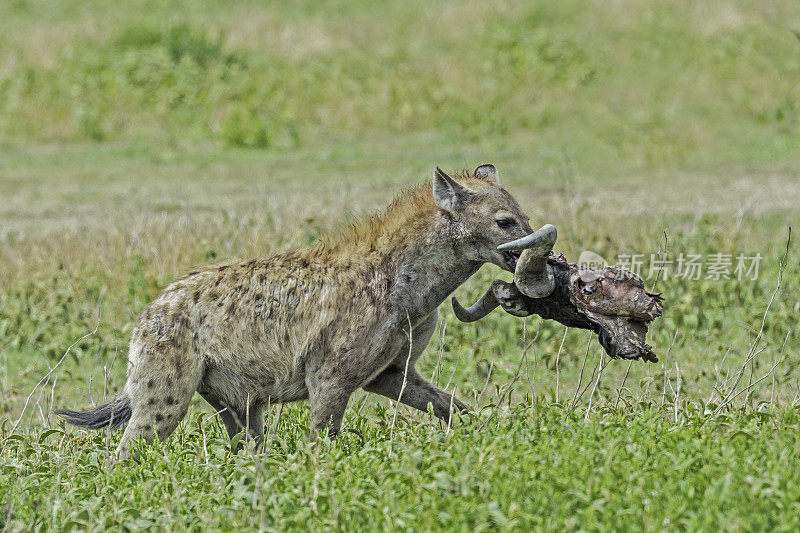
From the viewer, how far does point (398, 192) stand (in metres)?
10.2

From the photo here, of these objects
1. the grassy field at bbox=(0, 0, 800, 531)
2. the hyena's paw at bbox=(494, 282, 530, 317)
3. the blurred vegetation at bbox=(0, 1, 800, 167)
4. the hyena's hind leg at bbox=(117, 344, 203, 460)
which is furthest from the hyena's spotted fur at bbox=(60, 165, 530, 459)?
the blurred vegetation at bbox=(0, 1, 800, 167)

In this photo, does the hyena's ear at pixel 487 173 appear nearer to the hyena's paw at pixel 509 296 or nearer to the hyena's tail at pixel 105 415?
the hyena's paw at pixel 509 296

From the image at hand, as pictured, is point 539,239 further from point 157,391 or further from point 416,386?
point 157,391

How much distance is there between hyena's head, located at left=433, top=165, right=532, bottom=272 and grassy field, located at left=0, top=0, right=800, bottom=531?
2.31 feet

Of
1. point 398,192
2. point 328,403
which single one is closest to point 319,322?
point 328,403

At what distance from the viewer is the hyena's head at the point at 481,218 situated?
256 inches

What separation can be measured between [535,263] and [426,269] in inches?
26.4

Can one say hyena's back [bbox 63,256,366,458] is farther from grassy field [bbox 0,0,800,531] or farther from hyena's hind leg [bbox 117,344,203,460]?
grassy field [bbox 0,0,800,531]

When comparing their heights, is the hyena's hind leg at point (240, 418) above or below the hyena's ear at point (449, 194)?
below

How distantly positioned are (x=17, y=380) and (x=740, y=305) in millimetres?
6276

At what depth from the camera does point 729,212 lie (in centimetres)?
1410

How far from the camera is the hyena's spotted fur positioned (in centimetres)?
643

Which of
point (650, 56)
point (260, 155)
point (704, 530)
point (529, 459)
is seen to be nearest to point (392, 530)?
point (529, 459)

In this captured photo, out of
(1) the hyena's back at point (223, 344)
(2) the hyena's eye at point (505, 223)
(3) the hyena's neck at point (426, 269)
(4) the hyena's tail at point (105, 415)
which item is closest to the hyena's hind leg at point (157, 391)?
(1) the hyena's back at point (223, 344)
